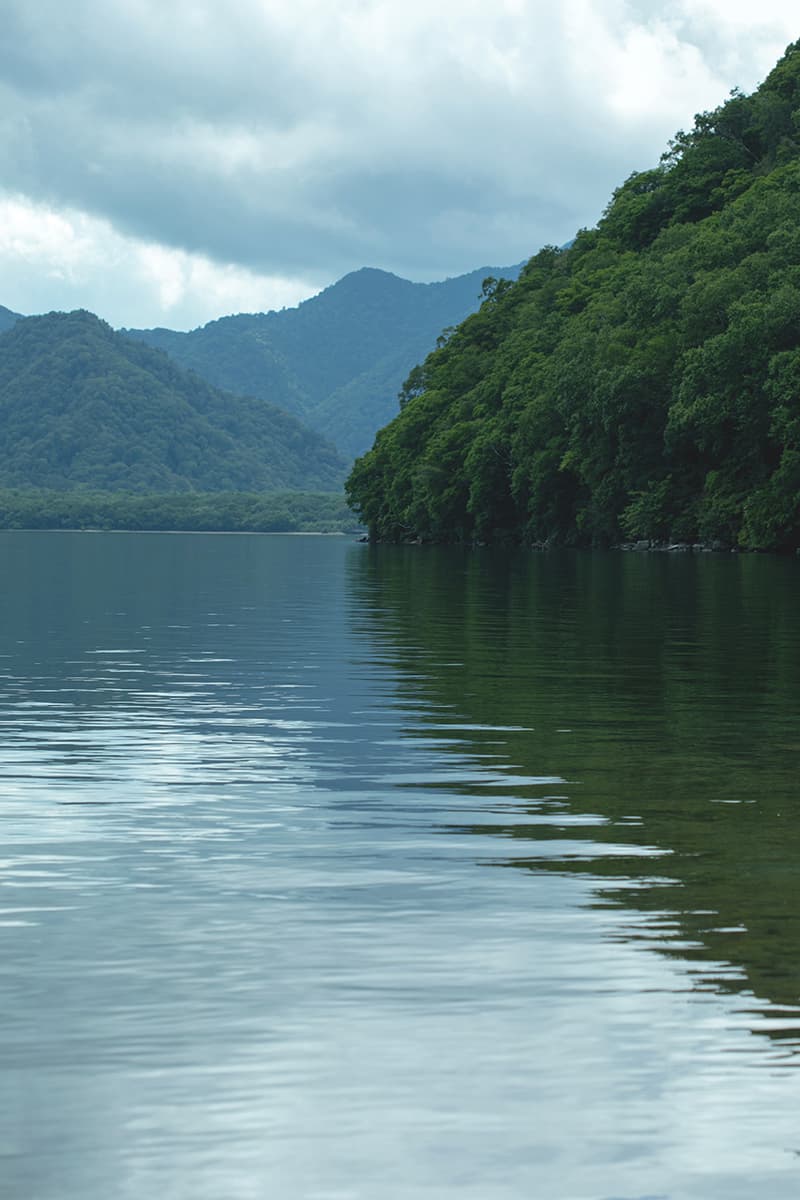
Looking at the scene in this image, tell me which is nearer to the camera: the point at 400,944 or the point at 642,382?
the point at 400,944

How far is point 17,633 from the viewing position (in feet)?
108

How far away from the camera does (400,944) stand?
28.3ft

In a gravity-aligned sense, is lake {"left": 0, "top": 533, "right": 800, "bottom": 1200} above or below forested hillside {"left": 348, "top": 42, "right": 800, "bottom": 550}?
below

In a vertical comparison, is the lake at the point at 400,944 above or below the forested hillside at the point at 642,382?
below

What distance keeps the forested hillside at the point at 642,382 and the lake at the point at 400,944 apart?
213ft

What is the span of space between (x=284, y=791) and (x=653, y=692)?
8922 millimetres

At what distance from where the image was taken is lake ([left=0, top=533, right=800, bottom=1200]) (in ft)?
19.3

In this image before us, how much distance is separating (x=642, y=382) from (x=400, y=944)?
90.1 metres

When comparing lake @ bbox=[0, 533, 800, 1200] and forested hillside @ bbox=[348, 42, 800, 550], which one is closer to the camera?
lake @ bbox=[0, 533, 800, 1200]

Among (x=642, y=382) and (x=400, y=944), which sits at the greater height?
(x=642, y=382)

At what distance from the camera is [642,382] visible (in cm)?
9619

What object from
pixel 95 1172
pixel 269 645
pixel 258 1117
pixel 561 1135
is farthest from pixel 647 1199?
pixel 269 645

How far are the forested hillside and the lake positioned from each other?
6501 centimetres

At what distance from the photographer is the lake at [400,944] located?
5879 mm
